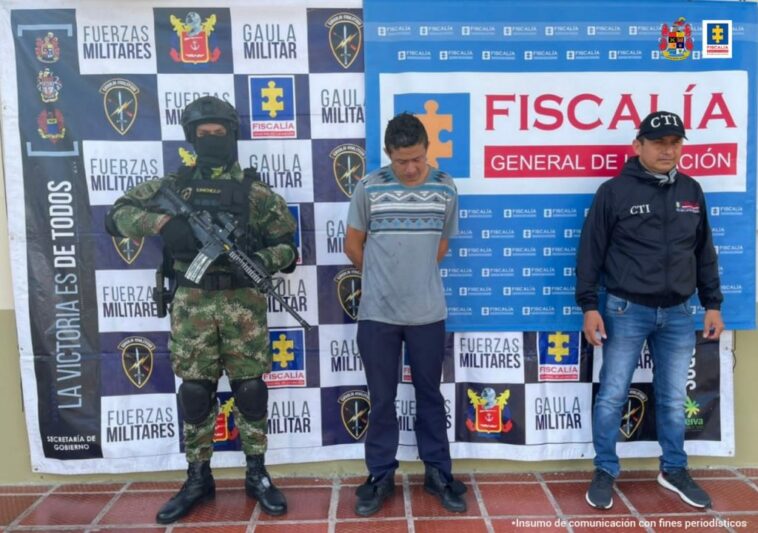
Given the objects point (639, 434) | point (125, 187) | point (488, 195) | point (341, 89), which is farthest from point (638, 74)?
point (125, 187)

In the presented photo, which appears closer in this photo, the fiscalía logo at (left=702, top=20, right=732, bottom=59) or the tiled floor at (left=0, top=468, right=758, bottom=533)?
the tiled floor at (left=0, top=468, right=758, bottom=533)

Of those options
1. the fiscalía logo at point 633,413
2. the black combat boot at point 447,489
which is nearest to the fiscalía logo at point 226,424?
the black combat boot at point 447,489

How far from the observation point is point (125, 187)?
3453 millimetres

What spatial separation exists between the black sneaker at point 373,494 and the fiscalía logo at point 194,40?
2.31 meters

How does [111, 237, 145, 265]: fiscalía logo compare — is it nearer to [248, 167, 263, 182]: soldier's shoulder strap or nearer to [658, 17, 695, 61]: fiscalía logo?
[248, 167, 263, 182]: soldier's shoulder strap

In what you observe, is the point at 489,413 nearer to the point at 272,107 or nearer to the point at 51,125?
the point at 272,107

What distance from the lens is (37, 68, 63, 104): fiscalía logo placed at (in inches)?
133

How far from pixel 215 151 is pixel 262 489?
1.67 m

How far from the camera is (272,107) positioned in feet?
11.3

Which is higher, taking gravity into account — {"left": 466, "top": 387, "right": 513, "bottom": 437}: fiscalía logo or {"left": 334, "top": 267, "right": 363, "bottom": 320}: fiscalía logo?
{"left": 334, "top": 267, "right": 363, "bottom": 320}: fiscalía logo

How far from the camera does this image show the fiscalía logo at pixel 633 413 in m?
3.63

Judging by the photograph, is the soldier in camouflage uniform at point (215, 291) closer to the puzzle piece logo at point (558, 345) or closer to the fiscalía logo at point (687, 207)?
the puzzle piece logo at point (558, 345)

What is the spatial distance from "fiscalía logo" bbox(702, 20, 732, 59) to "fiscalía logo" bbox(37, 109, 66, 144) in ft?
11.2

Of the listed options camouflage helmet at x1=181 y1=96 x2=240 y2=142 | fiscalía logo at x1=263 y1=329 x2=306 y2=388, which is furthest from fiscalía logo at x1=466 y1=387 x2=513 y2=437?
camouflage helmet at x1=181 y1=96 x2=240 y2=142
